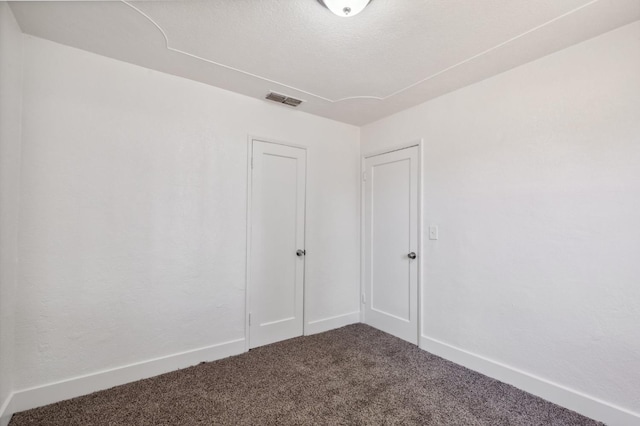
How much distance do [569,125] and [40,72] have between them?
378 centimetres

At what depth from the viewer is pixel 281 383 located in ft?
7.70

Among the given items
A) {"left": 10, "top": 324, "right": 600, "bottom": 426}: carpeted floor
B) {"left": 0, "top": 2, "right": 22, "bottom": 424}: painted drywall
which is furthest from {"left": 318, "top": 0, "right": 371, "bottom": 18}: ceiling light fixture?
{"left": 10, "top": 324, "right": 600, "bottom": 426}: carpeted floor

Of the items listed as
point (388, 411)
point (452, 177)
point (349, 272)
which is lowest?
point (388, 411)

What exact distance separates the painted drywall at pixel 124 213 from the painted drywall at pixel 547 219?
1.96 m

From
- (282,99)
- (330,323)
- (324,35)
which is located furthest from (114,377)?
(324,35)

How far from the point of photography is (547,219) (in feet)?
7.22

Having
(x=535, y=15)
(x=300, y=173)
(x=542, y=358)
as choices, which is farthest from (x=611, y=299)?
(x=300, y=173)

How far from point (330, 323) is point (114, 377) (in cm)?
214

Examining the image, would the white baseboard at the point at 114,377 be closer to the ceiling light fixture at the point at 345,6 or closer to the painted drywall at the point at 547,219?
the painted drywall at the point at 547,219

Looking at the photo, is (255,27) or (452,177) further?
(452,177)

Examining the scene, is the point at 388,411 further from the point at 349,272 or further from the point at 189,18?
the point at 189,18

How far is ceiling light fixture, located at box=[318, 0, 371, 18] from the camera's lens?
5.32ft

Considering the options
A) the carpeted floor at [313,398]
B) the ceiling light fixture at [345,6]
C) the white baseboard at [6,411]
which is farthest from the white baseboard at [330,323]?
the ceiling light fixture at [345,6]

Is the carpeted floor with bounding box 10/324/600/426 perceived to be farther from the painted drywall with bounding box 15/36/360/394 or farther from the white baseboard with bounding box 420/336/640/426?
the painted drywall with bounding box 15/36/360/394
